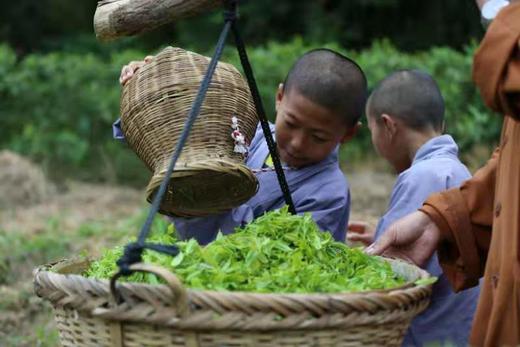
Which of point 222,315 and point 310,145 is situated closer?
point 222,315

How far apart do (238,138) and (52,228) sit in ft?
15.4

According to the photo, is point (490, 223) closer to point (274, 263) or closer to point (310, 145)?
point (274, 263)

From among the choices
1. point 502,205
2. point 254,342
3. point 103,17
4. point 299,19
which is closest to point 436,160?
point 502,205

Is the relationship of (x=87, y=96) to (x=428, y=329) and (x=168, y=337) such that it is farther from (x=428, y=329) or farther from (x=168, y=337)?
(x=168, y=337)

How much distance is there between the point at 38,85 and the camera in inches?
416

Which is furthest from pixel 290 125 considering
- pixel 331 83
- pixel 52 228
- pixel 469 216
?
pixel 52 228

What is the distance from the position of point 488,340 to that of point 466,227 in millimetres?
500

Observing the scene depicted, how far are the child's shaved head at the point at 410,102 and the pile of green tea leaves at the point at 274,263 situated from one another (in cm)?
143

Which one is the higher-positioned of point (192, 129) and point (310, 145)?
point (192, 129)

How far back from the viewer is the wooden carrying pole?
3191 mm

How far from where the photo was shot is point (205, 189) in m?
3.61

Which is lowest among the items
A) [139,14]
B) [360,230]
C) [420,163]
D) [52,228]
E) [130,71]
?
[52,228]

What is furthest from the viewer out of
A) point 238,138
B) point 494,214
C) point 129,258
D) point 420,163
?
point 420,163

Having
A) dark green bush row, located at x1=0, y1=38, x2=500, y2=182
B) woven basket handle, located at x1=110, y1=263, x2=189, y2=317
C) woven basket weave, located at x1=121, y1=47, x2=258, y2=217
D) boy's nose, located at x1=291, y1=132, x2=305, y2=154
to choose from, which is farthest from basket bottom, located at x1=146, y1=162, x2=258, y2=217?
dark green bush row, located at x1=0, y1=38, x2=500, y2=182
